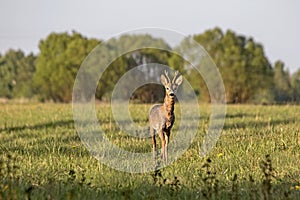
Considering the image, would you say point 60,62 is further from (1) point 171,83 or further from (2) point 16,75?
(1) point 171,83

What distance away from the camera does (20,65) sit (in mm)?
73375

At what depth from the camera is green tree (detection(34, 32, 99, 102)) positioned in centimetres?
4784

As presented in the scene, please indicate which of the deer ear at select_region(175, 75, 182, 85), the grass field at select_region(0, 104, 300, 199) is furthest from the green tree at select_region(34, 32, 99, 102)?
the deer ear at select_region(175, 75, 182, 85)

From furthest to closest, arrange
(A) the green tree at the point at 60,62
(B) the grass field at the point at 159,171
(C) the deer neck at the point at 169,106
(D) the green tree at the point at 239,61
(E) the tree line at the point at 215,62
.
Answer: (A) the green tree at the point at 60,62 → (D) the green tree at the point at 239,61 → (E) the tree line at the point at 215,62 → (C) the deer neck at the point at 169,106 → (B) the grass field at the point at 159,171

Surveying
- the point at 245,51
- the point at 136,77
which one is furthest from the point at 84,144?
the point at 245,51

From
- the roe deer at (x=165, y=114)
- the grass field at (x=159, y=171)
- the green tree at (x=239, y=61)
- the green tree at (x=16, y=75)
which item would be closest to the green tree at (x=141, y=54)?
the roe deer at (x=165, y=114)

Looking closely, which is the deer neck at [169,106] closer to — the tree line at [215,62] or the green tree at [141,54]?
the green tree at [141,54]

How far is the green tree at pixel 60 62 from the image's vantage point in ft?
157

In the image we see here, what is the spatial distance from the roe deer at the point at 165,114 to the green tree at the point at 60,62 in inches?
1510

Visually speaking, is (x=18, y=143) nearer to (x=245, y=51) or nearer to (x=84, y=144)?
(x=84, y=144)

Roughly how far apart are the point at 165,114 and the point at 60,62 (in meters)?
41.4

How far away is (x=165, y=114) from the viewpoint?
8.57 metres

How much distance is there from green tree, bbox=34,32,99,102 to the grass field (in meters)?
34.6

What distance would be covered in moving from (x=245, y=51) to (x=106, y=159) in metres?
40.6
